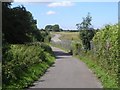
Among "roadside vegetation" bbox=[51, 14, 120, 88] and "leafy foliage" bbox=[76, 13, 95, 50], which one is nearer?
"roadside vegetation" bbox=[51, 14, 120, 88]

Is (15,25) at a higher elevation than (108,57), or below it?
higher

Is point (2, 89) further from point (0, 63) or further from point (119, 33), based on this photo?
point (119, 33)

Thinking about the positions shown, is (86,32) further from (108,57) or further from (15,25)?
(108,57)

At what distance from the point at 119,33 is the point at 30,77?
4617 mm

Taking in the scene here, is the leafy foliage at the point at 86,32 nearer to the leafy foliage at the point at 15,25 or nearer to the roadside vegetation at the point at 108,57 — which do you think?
the leafy foliage at the point at 15,25

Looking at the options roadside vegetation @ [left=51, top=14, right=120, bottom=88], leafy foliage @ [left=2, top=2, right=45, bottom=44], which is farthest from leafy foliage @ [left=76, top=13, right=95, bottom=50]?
roadside vegetation @ [left=51, top=14, right=120, bottom=88]

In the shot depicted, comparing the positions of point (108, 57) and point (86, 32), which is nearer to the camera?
point (108, 57)

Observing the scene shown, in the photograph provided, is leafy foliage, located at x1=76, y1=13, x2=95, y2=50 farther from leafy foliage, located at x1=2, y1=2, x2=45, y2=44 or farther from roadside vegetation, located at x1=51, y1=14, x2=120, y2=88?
roadside vegetation, located at x1=51, y1=14, x2=120, y2=88

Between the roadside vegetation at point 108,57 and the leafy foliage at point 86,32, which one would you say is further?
the leafy foliage at point 86,32

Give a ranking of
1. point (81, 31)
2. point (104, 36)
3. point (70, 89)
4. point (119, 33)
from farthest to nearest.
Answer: point (81, 31) < point (104, 36) < point (119, 33) < point (70, 89)

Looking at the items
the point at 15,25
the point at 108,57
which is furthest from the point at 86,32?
the point at 108,57

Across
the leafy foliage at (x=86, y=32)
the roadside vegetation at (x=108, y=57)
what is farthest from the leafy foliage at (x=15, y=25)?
the roadside vegetation at (x=108, y=57)

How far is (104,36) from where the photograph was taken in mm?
22844

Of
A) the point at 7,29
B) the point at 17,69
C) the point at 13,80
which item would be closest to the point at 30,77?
the point at 17,69
